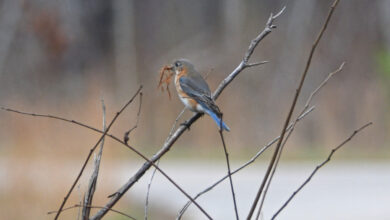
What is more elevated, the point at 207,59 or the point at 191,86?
the point at 207,59

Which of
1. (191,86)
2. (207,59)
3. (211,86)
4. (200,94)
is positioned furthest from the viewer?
(207,59)

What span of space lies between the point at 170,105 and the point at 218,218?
7.52m

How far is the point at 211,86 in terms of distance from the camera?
49.6 feet

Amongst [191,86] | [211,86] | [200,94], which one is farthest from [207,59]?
[200,94]

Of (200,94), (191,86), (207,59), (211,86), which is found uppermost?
(207,59)

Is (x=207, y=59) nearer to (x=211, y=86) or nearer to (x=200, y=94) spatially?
(x=211, y=86)

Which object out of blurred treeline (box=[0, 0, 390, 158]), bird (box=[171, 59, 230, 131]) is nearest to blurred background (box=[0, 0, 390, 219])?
blurred treeline (box=[0, 0, 390, 158])

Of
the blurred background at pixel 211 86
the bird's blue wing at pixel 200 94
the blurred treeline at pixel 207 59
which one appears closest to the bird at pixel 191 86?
the bird's blue wing at pixel 200 94

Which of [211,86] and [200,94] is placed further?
[211,86]

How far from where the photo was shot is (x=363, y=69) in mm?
19609

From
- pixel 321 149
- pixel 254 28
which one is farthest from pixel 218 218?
pixel 254 28

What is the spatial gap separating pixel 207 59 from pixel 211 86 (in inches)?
244

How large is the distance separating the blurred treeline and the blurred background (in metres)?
0.03

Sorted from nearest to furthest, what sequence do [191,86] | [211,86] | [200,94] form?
[200,94], [191,86], [211,86]
